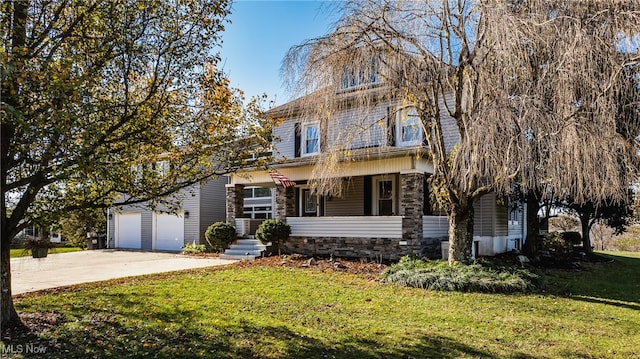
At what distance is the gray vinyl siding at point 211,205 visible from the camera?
21531 mm

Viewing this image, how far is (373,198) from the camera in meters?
17.0

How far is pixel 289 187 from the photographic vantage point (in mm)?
16531

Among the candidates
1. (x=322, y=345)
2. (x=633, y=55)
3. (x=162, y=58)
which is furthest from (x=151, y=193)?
(x=633, y=55)

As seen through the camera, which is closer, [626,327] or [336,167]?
[626,327]

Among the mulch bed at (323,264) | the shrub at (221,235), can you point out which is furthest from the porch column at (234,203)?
the mulch bed at (323,264)


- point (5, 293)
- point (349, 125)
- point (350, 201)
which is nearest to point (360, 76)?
point (349, 125)

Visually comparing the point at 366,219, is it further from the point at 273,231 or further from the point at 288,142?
the point at 288,142

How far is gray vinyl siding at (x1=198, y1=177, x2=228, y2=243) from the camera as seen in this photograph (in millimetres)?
21531

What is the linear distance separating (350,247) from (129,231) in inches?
579

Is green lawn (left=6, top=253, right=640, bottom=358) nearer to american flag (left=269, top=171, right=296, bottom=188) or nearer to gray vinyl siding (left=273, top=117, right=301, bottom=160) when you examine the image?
american flag (left=269, top=171, right=296, bottom=188)

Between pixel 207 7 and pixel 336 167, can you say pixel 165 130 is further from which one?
pixel 336 167

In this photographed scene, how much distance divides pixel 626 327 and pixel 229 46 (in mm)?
8143

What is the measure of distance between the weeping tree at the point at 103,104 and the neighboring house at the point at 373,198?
3933mm

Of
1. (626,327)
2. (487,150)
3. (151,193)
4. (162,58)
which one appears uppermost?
(162,58)
